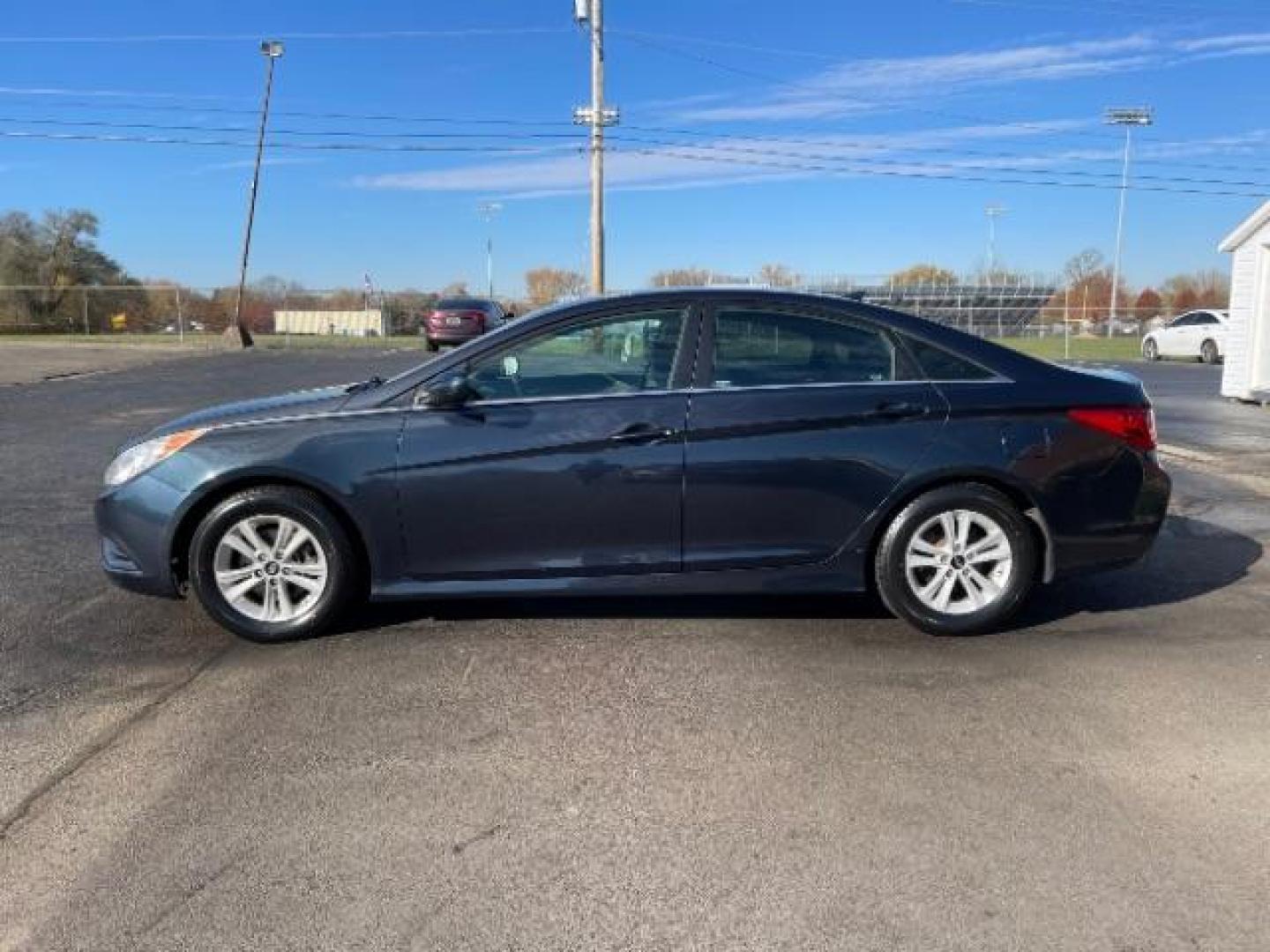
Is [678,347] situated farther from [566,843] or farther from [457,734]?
[566,843]

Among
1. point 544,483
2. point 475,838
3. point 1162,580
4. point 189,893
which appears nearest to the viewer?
point 189,893

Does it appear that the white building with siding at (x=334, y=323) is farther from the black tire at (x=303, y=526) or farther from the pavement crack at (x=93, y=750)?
the pavement crack at (x=93, y=750)

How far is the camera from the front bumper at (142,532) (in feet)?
15.0

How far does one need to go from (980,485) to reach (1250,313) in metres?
14.6

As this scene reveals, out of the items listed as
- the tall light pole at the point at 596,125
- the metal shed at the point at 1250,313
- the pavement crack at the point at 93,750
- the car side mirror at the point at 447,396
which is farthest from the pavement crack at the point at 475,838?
the tall light pole at the point at 596,125

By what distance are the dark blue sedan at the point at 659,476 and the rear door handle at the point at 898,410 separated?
0.07 ft

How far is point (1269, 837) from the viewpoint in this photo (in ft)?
9.77

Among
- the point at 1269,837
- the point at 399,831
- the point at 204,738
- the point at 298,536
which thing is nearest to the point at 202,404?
the point at 298,536

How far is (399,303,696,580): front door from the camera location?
4516mm

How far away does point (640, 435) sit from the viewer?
14.9 feet

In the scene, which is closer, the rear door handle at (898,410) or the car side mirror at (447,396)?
the car side mirror at (447,396)

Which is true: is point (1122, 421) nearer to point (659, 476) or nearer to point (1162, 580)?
point (1162, 580)

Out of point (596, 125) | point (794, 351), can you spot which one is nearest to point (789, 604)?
point (794, 351)

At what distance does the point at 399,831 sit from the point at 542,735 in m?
0.75
